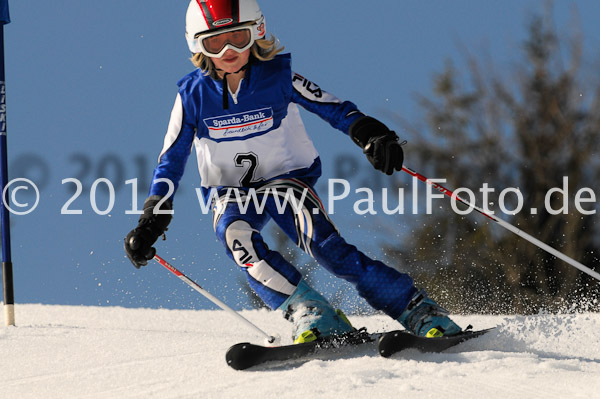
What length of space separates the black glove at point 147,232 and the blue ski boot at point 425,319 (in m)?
1.24

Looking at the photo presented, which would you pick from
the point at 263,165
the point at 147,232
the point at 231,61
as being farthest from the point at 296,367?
the point at 231,61

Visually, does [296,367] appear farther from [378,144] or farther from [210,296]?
[378,144]

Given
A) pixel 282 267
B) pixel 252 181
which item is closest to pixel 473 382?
pixel 282 267

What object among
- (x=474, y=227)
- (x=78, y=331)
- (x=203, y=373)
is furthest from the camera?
(x=474, y=227)

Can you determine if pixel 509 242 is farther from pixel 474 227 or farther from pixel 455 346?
pixel 455 346

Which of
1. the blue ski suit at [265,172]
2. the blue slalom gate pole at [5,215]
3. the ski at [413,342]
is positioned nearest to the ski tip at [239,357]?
the blue ski suit at [265,172]

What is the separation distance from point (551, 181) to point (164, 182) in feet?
26.8

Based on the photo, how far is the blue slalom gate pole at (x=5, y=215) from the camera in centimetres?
556

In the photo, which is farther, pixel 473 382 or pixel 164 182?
pixel 164 182

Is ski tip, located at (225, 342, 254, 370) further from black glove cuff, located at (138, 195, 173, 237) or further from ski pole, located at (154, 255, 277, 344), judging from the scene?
black glove cuff, located at (138, 195, 173, 237)

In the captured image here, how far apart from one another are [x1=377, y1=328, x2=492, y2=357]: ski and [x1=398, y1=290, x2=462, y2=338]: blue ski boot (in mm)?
59

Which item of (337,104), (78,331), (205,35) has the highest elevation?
(205,35)

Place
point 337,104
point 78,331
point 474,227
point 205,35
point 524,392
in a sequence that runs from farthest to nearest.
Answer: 1. point 474,227
2. point 78,331
3. point 337,104
4. point 205,35
5. point 524,392

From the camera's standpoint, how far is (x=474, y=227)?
1062 cm
